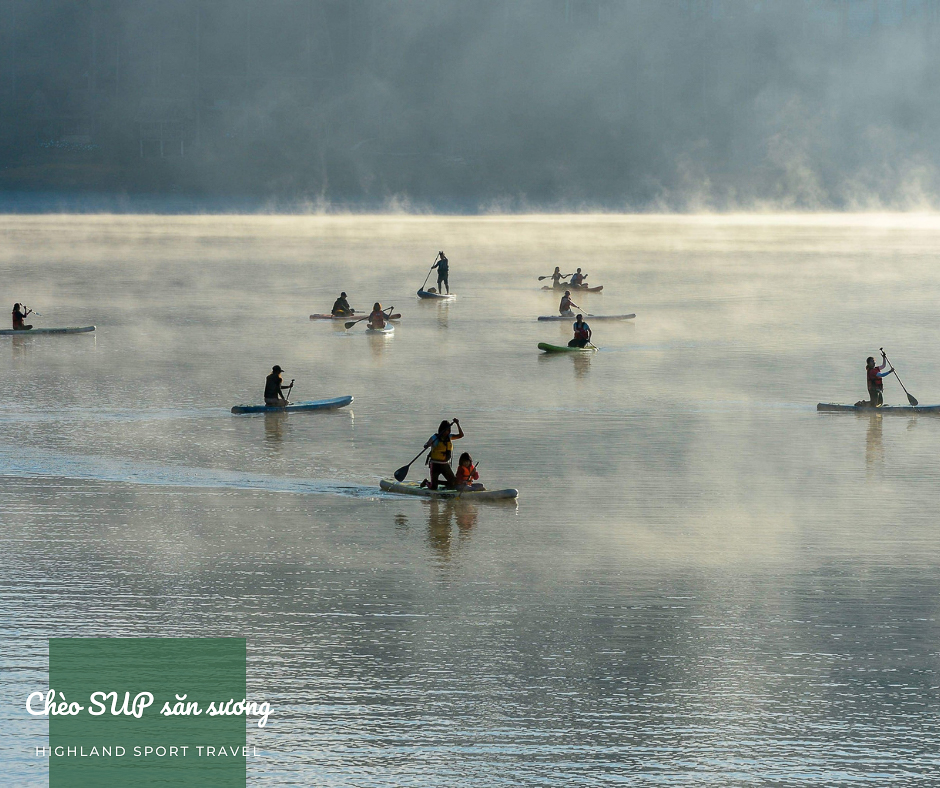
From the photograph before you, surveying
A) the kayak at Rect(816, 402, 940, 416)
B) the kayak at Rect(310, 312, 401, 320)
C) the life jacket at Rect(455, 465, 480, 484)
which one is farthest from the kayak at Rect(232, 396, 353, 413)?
the kayak at Rect(310, 312, 401, 320)

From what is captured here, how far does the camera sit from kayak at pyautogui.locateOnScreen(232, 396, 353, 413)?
129 ft

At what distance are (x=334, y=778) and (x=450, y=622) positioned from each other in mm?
5321

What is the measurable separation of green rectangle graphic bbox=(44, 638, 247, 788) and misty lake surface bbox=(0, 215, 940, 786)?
1.13ft

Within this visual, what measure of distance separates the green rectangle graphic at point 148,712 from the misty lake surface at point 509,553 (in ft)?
1.13

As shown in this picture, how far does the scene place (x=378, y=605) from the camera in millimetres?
21969

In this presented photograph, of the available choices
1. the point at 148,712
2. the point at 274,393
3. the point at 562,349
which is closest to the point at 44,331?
the point at 562,349

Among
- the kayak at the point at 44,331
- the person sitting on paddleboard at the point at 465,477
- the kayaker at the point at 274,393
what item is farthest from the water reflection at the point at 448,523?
the kayak at the point at 44,331

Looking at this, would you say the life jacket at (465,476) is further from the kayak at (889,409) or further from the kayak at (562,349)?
the kayak at (562,349)

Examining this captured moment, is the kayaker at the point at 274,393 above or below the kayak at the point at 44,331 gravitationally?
below

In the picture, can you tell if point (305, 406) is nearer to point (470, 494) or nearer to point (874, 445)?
point (470, 494)

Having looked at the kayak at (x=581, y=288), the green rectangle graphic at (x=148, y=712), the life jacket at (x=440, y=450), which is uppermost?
the kayak at (x=581, y=288)

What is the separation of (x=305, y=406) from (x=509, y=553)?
1610cm

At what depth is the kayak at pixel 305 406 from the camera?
129 feet

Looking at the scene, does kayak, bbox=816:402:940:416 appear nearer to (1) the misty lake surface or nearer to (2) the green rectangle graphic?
(1) the misty lake surface
